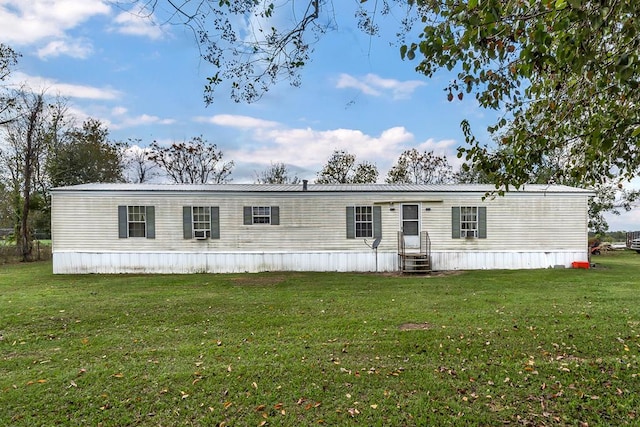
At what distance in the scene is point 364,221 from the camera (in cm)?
1277

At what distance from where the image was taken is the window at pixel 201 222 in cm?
1259

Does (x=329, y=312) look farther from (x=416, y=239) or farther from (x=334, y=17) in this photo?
(x=416, y=239)

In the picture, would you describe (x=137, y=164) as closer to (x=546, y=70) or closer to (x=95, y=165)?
(x=95, y=165)

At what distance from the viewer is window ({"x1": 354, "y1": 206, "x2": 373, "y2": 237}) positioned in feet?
41.9

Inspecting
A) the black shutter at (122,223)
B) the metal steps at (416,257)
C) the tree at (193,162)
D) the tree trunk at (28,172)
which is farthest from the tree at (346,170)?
the tree trunk at (28,172)

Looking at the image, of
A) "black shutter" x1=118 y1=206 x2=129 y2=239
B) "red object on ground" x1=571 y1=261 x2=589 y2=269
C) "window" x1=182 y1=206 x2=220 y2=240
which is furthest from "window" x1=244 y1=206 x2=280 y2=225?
"red object on ground" x1=571 y1=261 x2=589 y2=269

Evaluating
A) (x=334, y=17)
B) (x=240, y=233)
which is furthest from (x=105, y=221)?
(x=334, y=17)

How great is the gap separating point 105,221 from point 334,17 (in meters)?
11.9

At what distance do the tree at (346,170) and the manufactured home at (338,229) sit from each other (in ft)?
50.1

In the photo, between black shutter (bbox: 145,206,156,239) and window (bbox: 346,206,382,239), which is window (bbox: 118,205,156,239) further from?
window (bbox: 346,206,382,239)

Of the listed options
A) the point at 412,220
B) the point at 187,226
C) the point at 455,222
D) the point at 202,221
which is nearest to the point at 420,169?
the point at 455,222

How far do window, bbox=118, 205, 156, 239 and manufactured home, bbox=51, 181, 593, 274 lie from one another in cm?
3

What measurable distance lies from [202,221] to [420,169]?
19805 millimetres

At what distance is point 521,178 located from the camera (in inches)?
146
